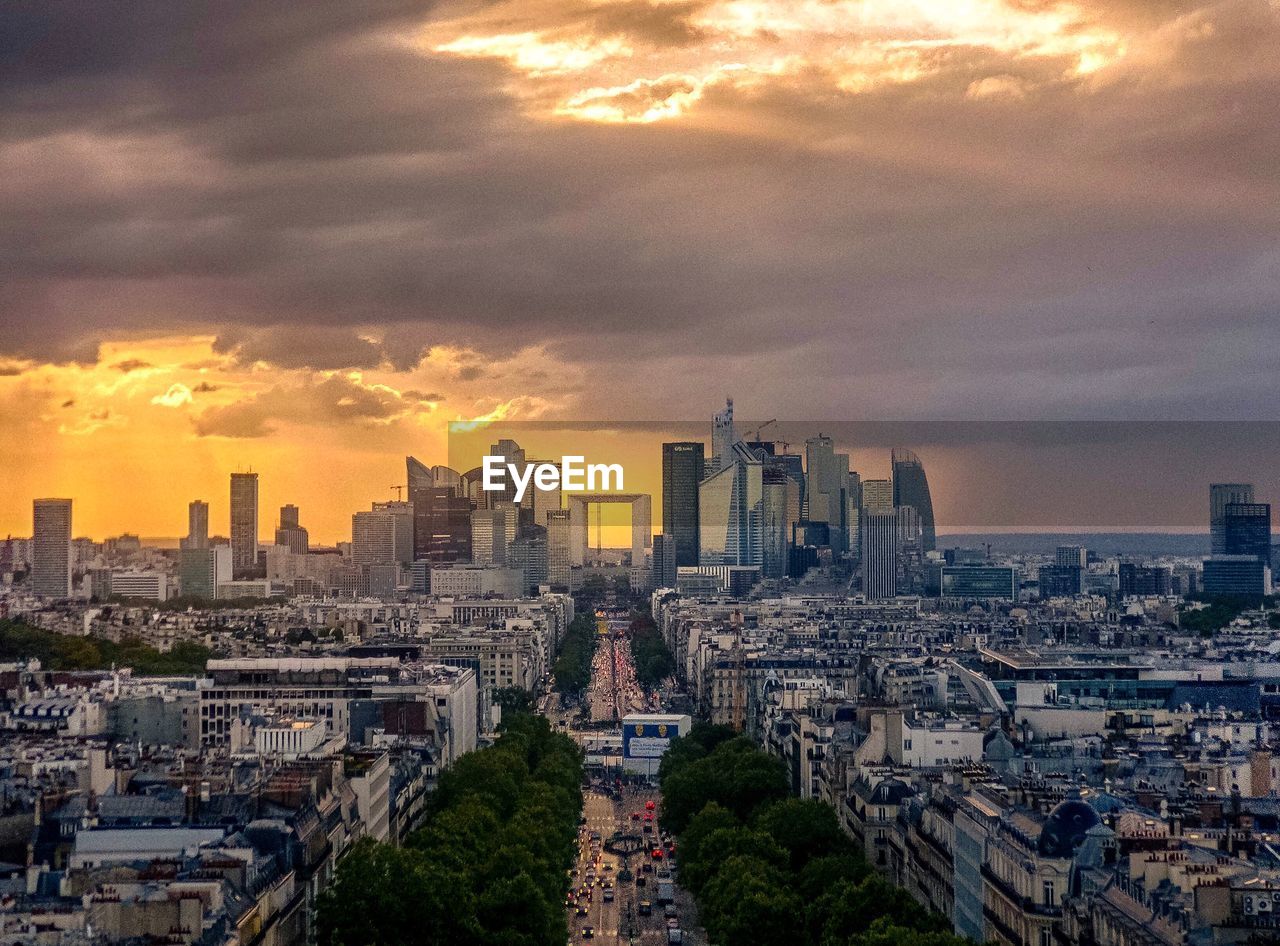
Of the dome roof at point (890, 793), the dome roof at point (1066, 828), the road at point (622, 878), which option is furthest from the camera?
the dome roof at point (890, 793)

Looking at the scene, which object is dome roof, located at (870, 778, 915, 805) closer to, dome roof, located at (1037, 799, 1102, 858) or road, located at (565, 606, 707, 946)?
road, located at (565, 606, 707, 946)

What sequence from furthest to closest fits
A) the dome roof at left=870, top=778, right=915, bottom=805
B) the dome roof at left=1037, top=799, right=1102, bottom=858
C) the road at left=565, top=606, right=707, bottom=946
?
the dome roof at left=870, top=778, right=915, bottom=805 → the road at left=565, top=606, right=707, bottom=946 → the dome roof at left=1037, top=799, right=1102, bottom=858

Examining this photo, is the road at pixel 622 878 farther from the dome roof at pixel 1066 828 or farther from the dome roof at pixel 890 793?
the dome roof at pixel 1066 828

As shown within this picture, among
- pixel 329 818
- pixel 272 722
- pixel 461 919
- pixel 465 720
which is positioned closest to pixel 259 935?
pixel 461 919

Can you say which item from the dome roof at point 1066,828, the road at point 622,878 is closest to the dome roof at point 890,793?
the road at point 622,878

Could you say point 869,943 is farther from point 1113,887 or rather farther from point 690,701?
point 690,701

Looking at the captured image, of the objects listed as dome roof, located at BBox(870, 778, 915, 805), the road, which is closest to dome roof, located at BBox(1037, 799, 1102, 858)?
the road
